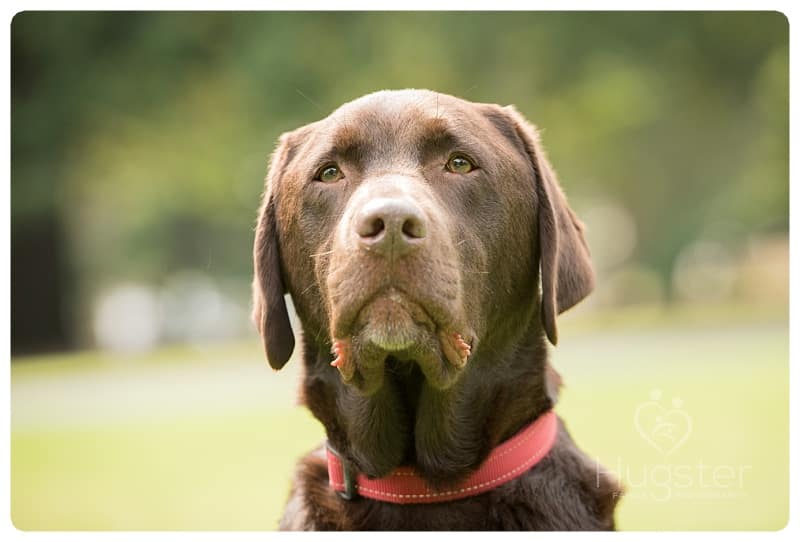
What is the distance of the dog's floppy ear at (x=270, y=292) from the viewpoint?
3.90 metres

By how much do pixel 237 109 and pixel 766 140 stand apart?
19.7ft

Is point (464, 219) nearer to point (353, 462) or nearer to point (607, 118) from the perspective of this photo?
point (353, 462)

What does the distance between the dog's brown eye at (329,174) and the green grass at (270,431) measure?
0.77m

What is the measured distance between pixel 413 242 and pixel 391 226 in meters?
0.09

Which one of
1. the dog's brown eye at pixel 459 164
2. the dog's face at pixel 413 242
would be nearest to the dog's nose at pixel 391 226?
the dog's face at pixel 413 242

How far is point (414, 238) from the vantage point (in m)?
3.11

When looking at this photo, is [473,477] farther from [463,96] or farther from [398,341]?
[463,96]

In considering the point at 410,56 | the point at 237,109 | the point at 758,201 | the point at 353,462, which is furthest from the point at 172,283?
the point at 353,462

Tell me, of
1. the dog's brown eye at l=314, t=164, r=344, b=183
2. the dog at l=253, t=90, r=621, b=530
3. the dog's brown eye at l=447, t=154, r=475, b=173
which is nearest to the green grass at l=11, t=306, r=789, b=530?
the dog at l=253, t=90, r=621, b=530

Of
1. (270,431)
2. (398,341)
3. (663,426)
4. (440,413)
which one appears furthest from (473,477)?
(270,431)

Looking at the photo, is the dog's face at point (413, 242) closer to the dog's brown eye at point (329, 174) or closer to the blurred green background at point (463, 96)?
the dog's brown eye at point (329, 174)

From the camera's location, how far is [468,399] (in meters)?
3.68

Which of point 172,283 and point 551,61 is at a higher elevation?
point 551,61

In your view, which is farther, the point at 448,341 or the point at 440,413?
the point at 440,413
